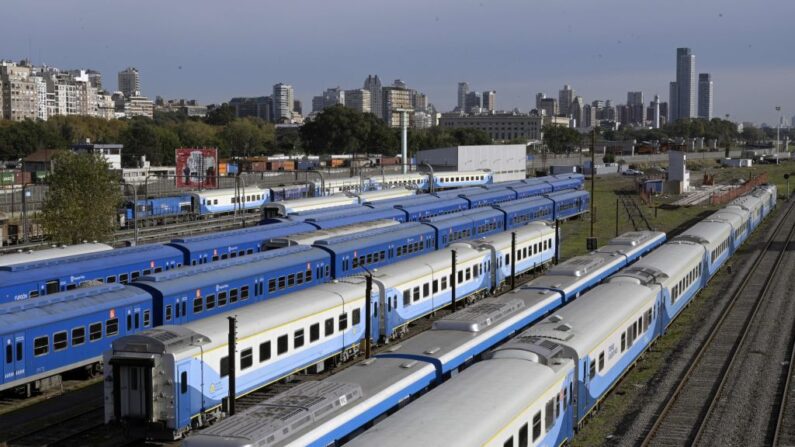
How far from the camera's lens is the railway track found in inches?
839

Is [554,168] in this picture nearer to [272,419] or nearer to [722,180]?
[722,180]

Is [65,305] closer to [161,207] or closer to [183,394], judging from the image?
[183,394]

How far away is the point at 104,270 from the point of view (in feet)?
96.8

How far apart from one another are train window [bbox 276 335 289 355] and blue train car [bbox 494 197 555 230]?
33.3 metres

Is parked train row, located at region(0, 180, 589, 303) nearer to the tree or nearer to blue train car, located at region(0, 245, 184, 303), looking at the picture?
blue train car, located at region(0, 245, 184, 303)

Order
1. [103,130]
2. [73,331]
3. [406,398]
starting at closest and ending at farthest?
[406,398] → [73,331] → [103,130]

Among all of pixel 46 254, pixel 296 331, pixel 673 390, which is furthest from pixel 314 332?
pixel 46 254

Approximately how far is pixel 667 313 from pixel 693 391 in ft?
18.6

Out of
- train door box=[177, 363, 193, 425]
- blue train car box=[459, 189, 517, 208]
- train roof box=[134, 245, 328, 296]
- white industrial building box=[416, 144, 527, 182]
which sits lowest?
train door box=[177, 363, 193, 425]

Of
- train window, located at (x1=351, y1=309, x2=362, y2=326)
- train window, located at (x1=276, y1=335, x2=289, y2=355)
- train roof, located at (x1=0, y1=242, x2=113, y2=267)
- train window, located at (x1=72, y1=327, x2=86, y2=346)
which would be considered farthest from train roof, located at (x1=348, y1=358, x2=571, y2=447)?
train roof, located at (x1=0, y1=242, x2=113, y2=267)

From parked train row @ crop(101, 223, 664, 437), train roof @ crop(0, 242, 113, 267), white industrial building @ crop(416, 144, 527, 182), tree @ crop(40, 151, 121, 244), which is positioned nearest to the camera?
parked train row @ crop(101, 223, 664, 437)

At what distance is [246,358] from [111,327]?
5385 mm

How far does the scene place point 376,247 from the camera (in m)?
37.5

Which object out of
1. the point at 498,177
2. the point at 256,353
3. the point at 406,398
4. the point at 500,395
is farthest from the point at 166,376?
the point at 498,177
